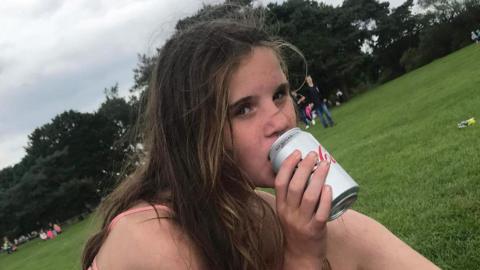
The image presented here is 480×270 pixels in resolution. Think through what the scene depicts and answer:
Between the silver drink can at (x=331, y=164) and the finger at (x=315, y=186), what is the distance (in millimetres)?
40

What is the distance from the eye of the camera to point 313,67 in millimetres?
45938

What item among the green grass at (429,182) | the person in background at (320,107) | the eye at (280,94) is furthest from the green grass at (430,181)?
the person in background at (320,107)

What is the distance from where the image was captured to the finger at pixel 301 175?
1.56 meters

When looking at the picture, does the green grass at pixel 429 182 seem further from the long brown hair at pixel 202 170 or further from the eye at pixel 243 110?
the eye at pixel 243 110

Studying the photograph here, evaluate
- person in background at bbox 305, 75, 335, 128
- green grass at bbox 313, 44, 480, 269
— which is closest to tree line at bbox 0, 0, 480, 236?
person in background at bbox 305, 75, 335, 128

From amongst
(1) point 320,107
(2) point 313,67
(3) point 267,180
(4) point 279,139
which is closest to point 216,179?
(3) point 267,180

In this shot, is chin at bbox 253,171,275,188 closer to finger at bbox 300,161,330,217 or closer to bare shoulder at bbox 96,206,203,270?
finger at bbox 300,161,330,217

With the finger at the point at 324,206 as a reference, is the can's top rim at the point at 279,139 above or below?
above

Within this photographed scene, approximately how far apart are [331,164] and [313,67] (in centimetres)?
4521

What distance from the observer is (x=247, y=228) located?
178 centimetres

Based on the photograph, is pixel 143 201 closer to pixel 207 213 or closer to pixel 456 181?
pixel 207 213

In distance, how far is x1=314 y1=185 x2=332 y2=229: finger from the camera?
5.04 feet

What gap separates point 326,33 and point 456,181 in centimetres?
4501

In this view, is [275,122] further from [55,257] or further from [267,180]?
[55,257]
